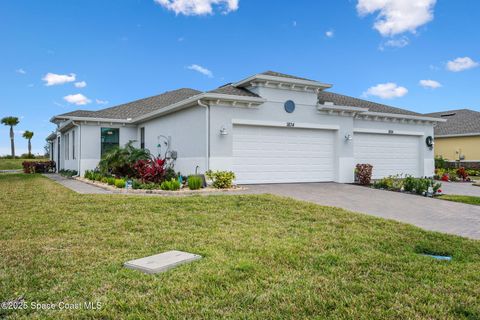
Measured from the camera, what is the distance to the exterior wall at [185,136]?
1269 centimetres

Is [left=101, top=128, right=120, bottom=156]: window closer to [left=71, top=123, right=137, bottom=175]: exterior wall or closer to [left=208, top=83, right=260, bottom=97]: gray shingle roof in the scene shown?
[left=71, top=123, right=137, bottom=175]: exterior wall

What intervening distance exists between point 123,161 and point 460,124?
24.1m

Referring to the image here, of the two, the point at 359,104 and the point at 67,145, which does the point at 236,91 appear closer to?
the point at 359,104

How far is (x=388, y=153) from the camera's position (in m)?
16.8

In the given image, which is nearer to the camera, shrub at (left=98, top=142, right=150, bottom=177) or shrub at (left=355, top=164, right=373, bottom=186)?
shrub at (left=355, top=164, right=373, bottom=186)

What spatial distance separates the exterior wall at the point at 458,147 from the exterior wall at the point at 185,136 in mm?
20564

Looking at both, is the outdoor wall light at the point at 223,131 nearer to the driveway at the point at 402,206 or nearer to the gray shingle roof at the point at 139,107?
the driveway at the point at 402,206

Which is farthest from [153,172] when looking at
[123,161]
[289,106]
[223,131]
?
[289,106]

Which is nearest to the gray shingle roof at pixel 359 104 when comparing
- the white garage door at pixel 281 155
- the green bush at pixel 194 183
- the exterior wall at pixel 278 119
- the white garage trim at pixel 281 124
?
the exterior wall at pixel 278 119

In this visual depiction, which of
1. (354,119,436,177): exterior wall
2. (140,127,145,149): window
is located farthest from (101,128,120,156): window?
(354,119,436,177): exterior wall

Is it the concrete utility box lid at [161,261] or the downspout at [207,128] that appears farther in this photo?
the downspout at [207,128]

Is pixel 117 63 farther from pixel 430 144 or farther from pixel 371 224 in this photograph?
pixel 430 144

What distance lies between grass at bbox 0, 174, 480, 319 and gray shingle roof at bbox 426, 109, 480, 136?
73.1ft

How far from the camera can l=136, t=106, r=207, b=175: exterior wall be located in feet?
41.6
